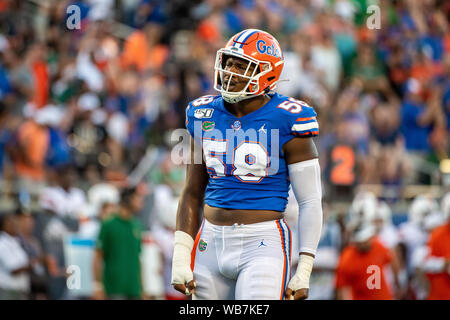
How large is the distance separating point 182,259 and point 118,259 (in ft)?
13.6

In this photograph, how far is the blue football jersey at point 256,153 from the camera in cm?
429

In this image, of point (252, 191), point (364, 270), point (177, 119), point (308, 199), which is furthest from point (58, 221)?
point (308, 199)

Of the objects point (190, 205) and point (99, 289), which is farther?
point (99, 289)

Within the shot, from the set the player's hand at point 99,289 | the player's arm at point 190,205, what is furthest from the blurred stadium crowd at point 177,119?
the player's arm at point 190,205

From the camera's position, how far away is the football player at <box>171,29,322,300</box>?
4.24 meters

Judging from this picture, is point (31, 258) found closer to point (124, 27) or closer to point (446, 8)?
point (124, 27)

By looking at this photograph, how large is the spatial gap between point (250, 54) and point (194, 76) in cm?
687

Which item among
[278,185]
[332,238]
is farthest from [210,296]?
[332,238]

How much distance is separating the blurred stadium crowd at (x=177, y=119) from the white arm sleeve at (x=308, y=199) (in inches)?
140

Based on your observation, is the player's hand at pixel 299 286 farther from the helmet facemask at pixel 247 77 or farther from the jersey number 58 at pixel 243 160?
the helmet facemask at pixel 247 77

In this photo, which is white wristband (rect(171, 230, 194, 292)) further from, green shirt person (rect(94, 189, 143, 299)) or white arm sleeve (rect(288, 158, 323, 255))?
green shirt person (rect(94, 189, 143, 299))

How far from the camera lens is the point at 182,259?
440 cm

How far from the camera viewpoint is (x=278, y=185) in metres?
4.36

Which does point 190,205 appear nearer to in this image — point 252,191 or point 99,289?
point 252,191
